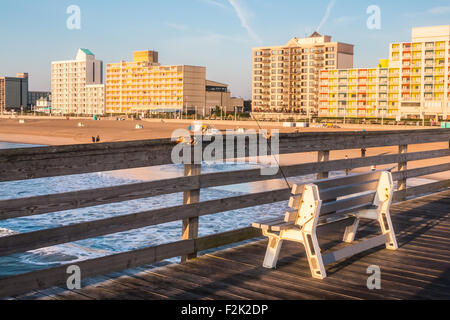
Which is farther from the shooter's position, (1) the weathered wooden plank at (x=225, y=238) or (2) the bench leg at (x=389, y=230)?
(2) the bench leg at (x=389, y=230)

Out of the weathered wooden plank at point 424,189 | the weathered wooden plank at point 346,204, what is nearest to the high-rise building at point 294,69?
the weathered wooden plank at point 424,189

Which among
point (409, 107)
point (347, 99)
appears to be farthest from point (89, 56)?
point (409, 107)

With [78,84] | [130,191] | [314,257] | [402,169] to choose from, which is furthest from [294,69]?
[130,191]

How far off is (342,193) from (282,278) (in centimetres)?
91

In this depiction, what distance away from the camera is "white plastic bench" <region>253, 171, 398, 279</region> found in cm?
433

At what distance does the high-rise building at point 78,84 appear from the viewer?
179 meters

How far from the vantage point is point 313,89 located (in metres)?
131

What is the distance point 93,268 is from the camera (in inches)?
160

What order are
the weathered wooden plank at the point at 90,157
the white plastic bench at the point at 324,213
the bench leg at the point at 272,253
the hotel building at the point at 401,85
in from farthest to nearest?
the hotel building at the point at 401,85
the bench leg at the point at 272,253
the white plastic bench at the point at 324,213
the weathered wooden plank at the point at 90,157

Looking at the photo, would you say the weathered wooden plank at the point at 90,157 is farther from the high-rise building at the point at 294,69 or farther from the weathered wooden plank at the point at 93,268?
the high-rise building at the point at 294,69

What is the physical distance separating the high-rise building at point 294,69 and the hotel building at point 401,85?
15.5 metres

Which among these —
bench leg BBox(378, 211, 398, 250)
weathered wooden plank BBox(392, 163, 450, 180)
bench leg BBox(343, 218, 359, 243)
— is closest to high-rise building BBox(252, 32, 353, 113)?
weathered wooden plank BBox(392, 163, 450, 180)

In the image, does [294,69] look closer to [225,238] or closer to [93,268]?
[225,238]
